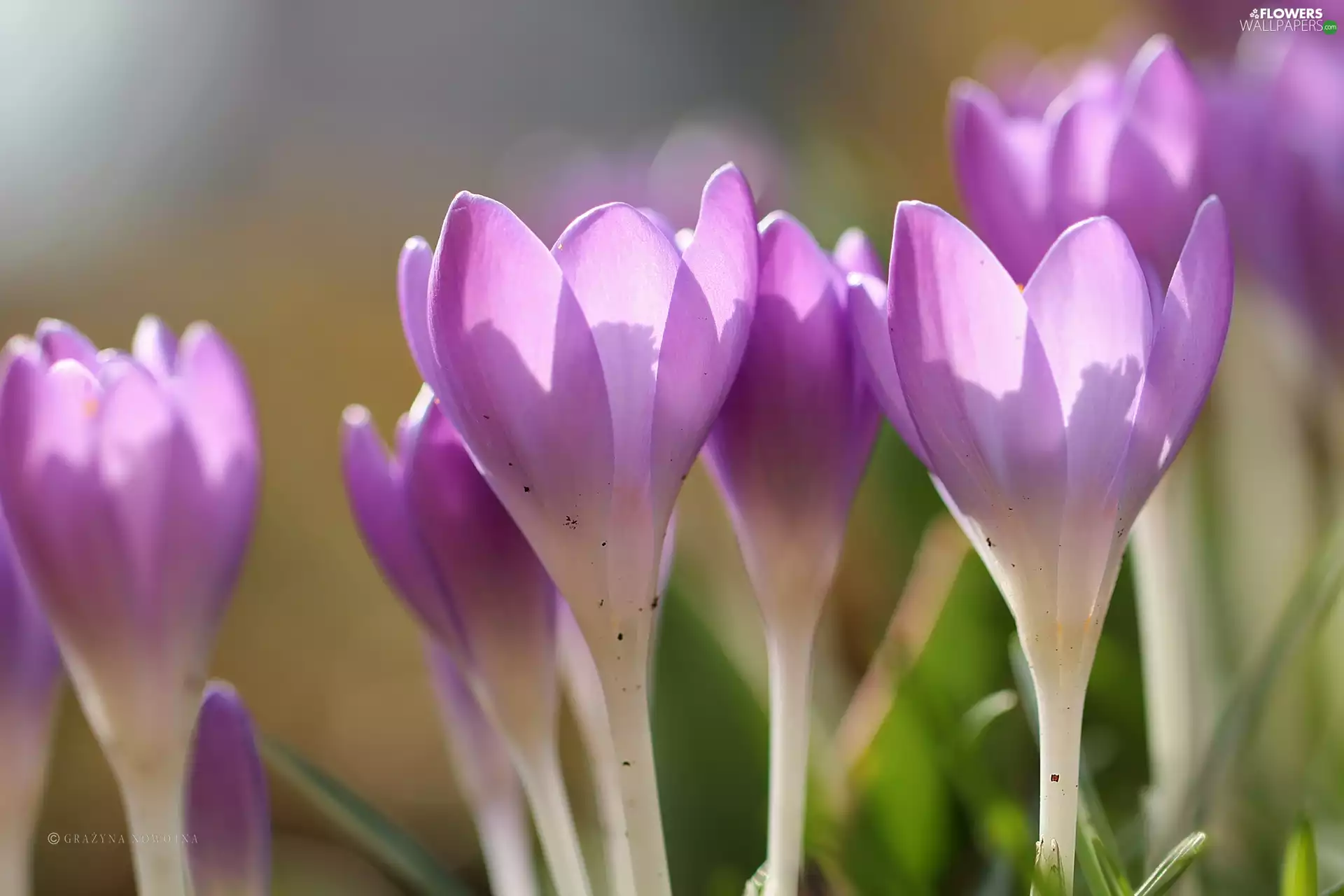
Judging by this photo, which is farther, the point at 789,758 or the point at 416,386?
the point at 416,386

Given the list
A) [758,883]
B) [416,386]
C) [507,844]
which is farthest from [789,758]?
[416,386]

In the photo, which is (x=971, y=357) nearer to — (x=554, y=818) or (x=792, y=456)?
(x=792, y=456)

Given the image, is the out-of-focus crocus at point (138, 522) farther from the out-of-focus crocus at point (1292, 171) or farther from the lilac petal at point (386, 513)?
the out-of-focus crocus at point (1292, 171)

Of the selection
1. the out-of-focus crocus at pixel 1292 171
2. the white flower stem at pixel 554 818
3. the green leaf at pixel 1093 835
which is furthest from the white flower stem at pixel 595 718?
the out-of-focus crocus at pixel 1292 171

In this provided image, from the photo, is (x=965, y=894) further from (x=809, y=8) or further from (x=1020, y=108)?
(x=809, y=8)

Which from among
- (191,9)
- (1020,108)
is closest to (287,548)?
(1020,108)

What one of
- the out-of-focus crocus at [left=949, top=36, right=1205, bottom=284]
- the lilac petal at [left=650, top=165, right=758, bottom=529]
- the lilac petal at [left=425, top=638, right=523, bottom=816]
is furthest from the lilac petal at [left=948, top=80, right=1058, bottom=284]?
the lilac petal at [left=425, top=638, right=523, bottom=816]
